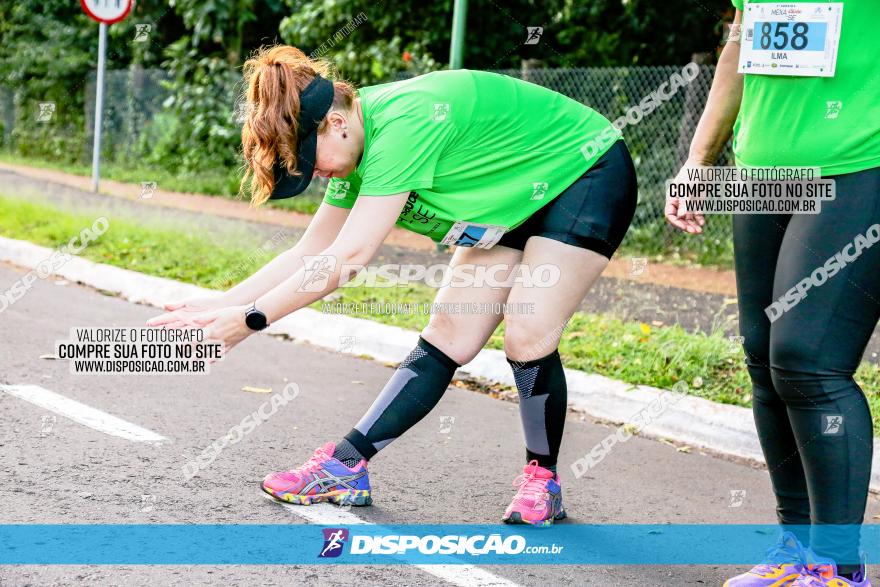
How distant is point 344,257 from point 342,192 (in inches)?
23.6

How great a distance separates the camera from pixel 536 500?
12.3 feet

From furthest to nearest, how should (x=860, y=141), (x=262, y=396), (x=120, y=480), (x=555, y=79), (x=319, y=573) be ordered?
(x=555, y=79)
(x=262, y=396)
(x=120, y=480)
(x=319, y=573)
(x=860, y=141)

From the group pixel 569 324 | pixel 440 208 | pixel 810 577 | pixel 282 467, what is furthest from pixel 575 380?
pixel 810 577

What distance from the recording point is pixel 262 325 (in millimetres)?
3078

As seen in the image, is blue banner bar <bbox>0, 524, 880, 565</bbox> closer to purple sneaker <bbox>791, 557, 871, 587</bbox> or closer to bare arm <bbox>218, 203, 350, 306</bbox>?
purple sneaker <bbox>791, 557, 871, 587</bbox>

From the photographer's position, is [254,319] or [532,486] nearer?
[254,319]

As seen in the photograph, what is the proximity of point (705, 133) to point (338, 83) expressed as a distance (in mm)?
1142

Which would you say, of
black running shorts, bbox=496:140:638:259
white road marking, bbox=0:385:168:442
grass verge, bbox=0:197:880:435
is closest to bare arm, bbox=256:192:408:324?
black running shorts, bbox=496:140:638:259

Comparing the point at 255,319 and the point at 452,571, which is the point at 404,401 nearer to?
the point at 452,571

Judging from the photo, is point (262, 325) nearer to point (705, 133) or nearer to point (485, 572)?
point (485, 572)

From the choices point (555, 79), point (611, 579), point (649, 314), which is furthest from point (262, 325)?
point (555, 79)

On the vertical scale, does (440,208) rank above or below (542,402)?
above

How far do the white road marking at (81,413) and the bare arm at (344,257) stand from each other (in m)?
1.61

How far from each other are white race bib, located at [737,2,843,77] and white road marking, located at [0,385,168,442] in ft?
8.99
